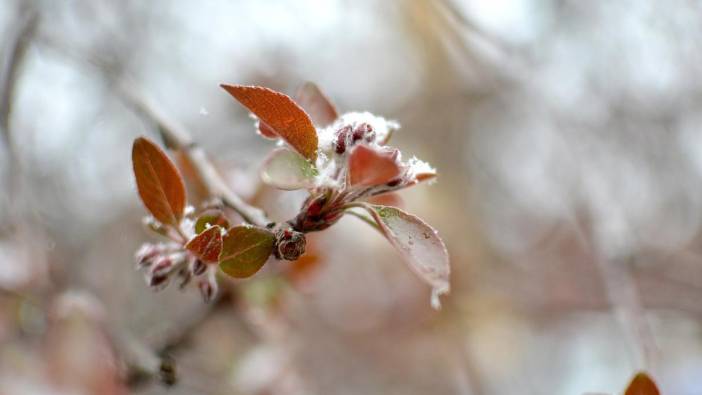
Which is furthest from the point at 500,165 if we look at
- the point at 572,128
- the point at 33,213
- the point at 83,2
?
the point at 33,213

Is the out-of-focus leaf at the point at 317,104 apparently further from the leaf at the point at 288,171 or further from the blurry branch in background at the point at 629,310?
the blurry branch in background at the point at 629,310

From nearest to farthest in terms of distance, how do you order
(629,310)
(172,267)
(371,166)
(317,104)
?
1. (371,166)
2. (172,267)
3. (317,104)
4. (629,310)

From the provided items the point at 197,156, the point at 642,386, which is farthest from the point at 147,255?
the point at 642,386

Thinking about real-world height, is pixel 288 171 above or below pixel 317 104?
below

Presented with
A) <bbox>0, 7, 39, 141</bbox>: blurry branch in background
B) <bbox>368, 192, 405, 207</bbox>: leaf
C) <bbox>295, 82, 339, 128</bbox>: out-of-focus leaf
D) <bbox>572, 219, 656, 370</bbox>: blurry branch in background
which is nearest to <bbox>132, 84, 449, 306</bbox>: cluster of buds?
<bbox>295, 82, 339, 128</bbox>: out-of-focus leaf

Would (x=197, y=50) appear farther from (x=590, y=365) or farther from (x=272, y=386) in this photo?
(x=590, y=365)

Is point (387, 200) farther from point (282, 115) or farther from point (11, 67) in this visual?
point (11, 67)
